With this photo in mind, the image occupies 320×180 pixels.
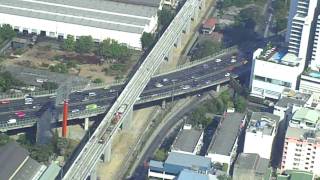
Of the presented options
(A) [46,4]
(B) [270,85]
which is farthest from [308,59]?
(A) [46,4]

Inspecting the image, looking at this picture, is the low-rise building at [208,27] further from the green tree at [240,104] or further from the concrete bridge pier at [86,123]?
the concrete bridge pier at [86,123]

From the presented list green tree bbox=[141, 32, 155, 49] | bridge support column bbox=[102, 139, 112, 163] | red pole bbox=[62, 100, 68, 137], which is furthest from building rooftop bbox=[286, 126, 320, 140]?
green tree bbox=[141, 32, 155, 49]

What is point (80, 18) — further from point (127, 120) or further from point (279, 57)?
point (279, 57)

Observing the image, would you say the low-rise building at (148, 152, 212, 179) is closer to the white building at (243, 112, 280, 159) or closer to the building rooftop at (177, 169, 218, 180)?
the building rooftop at (177, 169, 218, 180)

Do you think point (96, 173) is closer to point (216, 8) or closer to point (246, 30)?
point (246, 30)

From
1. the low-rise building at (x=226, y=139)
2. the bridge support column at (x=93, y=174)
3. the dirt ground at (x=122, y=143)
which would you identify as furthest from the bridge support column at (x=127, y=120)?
the bridge support column at (x=93, y=174)
